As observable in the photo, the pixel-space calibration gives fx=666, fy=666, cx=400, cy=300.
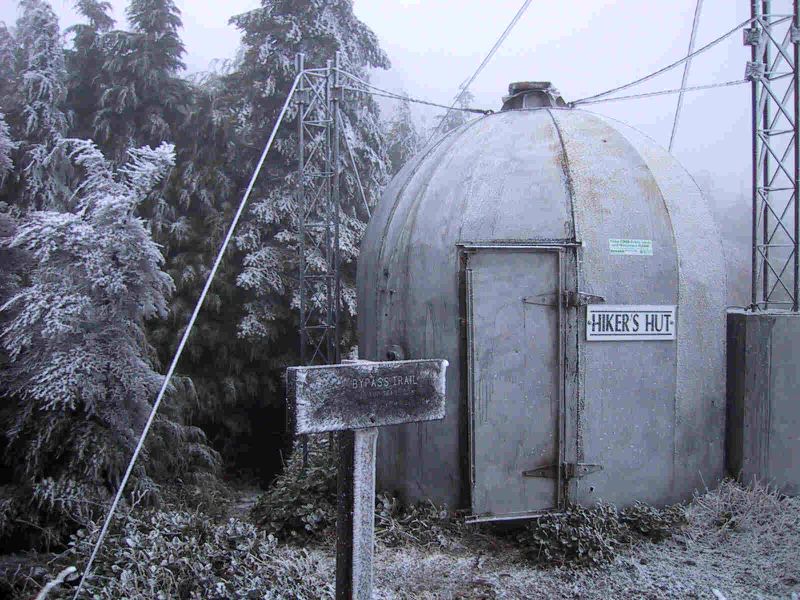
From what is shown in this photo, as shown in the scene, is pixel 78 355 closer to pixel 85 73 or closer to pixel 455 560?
pixel 455 560

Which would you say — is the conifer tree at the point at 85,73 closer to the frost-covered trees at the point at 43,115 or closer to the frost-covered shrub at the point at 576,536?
the frost-covered trees at the point at 43,115

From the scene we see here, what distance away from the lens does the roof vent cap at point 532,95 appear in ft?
25.9

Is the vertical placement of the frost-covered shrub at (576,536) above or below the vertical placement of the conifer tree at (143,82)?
below

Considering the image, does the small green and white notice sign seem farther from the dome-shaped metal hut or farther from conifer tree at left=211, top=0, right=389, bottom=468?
conifer tree at left=211, top=0, right=389, bottom=468

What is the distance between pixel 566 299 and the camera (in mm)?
6496

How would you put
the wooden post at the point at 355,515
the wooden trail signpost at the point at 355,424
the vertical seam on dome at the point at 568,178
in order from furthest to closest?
the vertical seam on dome at the point at 568,178 → the wooden post at the point at 355,515 → the wooden trail signpost at the point at 355,424

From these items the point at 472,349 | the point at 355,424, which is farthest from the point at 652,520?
the point at 355,424

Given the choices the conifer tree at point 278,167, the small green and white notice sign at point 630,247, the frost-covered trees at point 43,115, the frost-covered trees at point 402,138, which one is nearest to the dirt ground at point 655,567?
the small green and white notice sign at point 630,247

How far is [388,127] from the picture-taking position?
23.1 meters

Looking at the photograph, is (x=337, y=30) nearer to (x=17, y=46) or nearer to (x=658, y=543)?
(x=17, y=46)

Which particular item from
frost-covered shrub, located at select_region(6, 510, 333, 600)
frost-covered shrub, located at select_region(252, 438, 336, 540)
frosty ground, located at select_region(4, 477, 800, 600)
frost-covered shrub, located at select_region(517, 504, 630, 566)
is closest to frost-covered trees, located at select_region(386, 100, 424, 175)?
frost-covered shrub, located at select_region(252, 438, 336, 540)

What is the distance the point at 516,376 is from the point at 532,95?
351 centimetres

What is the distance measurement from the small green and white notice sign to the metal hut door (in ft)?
1.89

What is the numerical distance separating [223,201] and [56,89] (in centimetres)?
391
